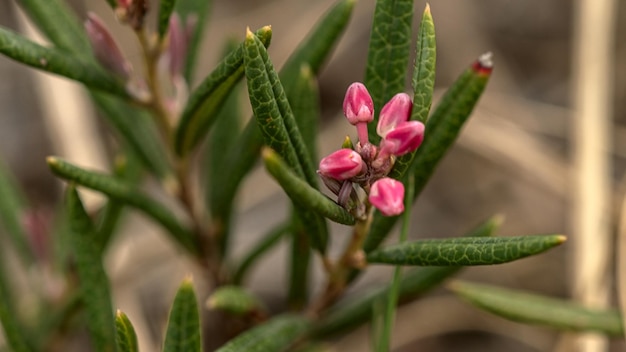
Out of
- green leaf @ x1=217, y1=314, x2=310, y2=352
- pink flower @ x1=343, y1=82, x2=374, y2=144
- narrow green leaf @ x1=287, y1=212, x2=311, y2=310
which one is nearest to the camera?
pink flower @ x1=343, y1=82, x2=374, y2=144

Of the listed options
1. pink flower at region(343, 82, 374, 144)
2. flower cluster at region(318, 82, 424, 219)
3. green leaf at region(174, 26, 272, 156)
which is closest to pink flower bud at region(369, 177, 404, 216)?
flower cluster at region(318, 82, 424, 219)

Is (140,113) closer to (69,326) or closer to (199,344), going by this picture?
(69,326)

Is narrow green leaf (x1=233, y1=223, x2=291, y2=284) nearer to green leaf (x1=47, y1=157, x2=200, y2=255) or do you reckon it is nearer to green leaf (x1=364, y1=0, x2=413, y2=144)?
green leaf (x1=47, y1=157, x2=200, y2=255)

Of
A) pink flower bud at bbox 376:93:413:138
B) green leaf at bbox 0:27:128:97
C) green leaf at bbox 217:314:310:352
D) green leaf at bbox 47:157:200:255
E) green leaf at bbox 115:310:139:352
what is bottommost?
green leaf at bbox 217:314:310:352

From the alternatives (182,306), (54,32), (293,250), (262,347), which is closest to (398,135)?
(182,306)

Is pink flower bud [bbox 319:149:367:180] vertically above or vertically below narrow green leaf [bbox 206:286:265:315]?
above

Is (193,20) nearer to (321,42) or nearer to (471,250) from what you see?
(321,42)

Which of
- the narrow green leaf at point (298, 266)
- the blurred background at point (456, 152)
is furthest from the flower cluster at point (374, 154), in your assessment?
the blurred background at point (456, 152)
